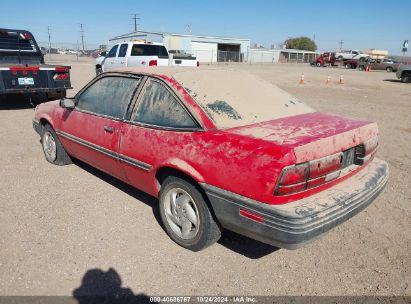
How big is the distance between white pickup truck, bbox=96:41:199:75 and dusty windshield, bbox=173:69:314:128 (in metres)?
10.3

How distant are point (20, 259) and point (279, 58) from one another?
236 feet

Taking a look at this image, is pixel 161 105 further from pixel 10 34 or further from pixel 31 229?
pixel 10 34

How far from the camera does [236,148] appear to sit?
2582 mm

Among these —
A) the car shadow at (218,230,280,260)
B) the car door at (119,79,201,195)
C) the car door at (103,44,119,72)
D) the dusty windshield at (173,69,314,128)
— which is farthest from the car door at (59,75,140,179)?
the car door at (103,44,119,72)

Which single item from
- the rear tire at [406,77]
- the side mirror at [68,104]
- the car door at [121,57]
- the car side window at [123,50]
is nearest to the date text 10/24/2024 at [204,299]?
the side mirror at [68,104]

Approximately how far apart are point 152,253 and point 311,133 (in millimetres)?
1749

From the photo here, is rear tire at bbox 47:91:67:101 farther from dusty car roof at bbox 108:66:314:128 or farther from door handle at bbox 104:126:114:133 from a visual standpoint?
door handle at bbox 104:126:114:133

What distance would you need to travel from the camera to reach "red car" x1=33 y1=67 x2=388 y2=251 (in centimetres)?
245

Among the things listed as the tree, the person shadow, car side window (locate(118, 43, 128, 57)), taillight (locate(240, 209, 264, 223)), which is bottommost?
the person shadow

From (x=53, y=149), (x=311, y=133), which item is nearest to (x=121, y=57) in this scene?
(x=53, y=149)

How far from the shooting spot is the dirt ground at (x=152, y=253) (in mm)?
2725

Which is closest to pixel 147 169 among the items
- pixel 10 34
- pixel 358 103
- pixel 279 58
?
pixel 10 34

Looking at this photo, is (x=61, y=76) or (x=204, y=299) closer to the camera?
(x=204, y=299)

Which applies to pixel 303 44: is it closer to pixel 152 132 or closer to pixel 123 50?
pixel 123 50
